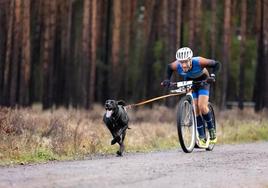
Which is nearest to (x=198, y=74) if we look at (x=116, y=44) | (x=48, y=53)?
(x=116, y=44)

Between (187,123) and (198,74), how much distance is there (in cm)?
106

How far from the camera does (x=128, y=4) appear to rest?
43.2 m

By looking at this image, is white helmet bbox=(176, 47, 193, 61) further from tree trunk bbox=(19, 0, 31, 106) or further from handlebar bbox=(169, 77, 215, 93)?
tree trunk bbox=(19, 0, 31, 106)

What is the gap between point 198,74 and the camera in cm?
1285

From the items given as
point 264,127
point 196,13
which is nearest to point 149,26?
point 196,13

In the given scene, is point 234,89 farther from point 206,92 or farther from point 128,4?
point 206,92

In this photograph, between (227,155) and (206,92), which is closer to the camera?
(227,155)

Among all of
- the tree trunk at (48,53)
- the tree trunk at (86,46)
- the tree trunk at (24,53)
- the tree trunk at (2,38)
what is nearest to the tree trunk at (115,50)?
the tree trunk at (86,46)

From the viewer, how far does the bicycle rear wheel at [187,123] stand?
40.1ft

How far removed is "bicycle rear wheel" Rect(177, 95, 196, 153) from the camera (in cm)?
1223

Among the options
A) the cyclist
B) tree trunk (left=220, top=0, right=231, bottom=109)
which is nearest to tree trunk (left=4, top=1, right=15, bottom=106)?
tree trunk (left=220, top=0, right=231, bottom=109)

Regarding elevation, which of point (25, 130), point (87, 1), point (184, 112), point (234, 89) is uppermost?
point (87, 1)

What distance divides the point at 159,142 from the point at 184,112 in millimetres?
3534

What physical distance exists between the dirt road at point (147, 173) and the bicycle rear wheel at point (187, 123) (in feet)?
2.20
